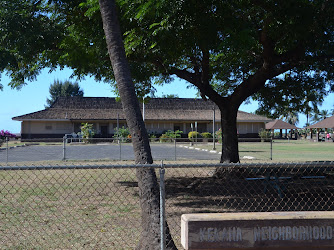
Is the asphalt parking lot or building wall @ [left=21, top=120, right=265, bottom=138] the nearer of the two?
the asphalt parking lot

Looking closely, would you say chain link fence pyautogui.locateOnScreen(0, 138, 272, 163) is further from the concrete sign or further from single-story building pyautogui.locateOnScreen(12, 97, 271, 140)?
the concrete sign

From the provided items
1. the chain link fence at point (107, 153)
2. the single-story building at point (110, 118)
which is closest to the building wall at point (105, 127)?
the single-story building at point (110, 118)

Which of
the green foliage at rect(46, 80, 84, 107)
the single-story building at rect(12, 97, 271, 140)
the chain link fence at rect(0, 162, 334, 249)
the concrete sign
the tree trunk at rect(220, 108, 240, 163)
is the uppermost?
the green foliage at rect(46, 80, 84, 107)

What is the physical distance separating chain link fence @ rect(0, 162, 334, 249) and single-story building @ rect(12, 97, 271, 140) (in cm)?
3252

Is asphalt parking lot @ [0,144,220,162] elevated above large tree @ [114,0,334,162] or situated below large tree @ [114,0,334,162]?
below

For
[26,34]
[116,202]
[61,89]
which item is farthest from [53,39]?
[61,89]

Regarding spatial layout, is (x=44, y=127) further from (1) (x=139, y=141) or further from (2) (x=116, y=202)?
(1) (x=139, y=141)

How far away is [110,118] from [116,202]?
127 ft

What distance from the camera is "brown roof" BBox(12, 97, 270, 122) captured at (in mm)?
46481

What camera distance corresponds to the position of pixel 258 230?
12.5 feet

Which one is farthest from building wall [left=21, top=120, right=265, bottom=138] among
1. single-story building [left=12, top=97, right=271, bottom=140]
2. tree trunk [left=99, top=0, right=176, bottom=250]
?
tree trunk [left=99, top=0, right=176, bottom=250]


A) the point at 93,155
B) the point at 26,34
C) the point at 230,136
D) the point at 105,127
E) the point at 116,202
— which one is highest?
the point at 26,34

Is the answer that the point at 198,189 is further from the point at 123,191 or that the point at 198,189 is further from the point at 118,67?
the point at 118,67

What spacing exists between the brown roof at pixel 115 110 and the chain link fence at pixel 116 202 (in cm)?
3443
